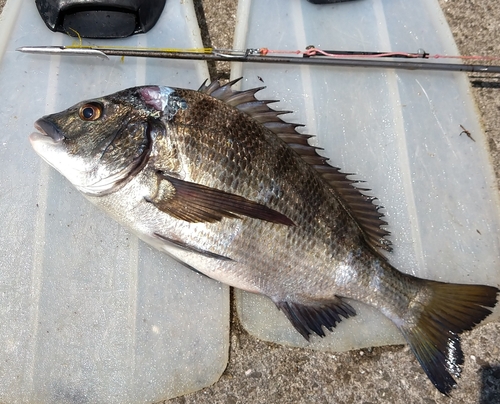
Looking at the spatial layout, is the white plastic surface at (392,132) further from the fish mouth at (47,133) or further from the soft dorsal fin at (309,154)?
the fish mouth at (47,133)

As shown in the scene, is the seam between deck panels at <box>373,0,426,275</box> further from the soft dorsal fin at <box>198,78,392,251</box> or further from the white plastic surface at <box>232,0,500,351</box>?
the soft dorsal fin at <box>198,78,392,251</box>

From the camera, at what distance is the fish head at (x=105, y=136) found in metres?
1.54

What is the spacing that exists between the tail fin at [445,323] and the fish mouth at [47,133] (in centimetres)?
156

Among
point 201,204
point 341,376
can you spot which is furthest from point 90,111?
point 341,376

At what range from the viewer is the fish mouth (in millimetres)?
1565

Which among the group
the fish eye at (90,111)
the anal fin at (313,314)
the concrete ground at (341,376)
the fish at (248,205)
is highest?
the fish eye at (90,111)

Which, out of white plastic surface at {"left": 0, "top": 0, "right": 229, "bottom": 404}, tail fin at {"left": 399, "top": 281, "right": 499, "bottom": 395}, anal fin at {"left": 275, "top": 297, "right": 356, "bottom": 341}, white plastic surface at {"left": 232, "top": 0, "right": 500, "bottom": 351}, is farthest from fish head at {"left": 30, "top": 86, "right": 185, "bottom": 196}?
tail fin at {"left": 399, "top": 281, "right": 499, "bottom": 395}

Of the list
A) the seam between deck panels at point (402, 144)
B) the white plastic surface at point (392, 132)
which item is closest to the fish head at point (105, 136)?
the white plastic surface at point (392, 132)

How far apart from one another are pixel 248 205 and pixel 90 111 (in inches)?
28.3

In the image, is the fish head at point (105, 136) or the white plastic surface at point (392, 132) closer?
the fish head at point (105, 136)

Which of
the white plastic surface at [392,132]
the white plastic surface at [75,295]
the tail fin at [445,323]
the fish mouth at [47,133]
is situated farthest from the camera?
the white plastic surface at [392,132]

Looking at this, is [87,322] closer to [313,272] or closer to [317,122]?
[313,272]

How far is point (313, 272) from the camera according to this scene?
1.66 meters

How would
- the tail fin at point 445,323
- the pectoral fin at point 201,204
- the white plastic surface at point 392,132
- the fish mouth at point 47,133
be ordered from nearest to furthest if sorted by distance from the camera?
1. the pectoral fin at point 201,204
2. the fish mouth at point 47,133
3. the tail fin at point 445,323
4. the white plastic surface at point 392,132
